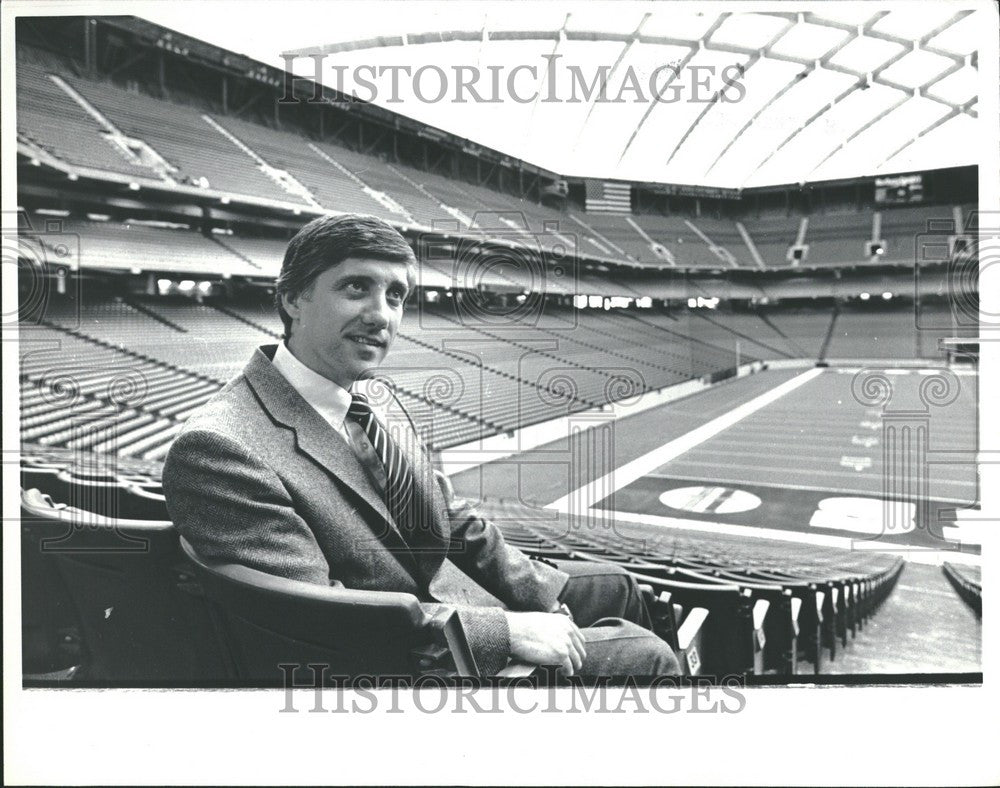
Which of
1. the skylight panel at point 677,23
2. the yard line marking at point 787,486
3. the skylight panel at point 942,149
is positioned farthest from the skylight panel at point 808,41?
the yard line marking at point 787,486

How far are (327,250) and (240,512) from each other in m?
0.93

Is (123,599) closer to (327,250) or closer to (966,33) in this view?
(327,250)

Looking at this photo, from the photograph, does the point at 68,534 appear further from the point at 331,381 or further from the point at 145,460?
the point at 331,381

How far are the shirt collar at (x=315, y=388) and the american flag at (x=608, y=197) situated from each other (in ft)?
5.18

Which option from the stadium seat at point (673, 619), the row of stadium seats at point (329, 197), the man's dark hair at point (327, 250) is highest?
the row of stadium seats at point (329, 197)

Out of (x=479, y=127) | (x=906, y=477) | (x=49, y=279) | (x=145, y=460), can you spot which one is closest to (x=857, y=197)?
(x=906, y=477)

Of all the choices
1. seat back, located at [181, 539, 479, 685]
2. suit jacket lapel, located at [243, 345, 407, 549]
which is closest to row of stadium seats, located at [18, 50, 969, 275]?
suit jacket lapel, located at [243, 345, 407, 549]

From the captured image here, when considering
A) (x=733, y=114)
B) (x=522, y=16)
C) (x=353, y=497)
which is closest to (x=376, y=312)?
(x=353, y=497)

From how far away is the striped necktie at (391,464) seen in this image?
2027mm

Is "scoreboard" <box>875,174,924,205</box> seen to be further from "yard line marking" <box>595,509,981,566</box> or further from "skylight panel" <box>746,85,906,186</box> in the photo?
"yard line marking" <box>595,509,981,566</box>

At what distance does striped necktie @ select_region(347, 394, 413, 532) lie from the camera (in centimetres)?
203

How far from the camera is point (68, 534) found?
263 centimetres

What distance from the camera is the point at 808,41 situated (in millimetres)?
2873

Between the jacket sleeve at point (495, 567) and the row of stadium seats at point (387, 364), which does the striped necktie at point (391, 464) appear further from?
the row of stadium seats at point (387, 364)
